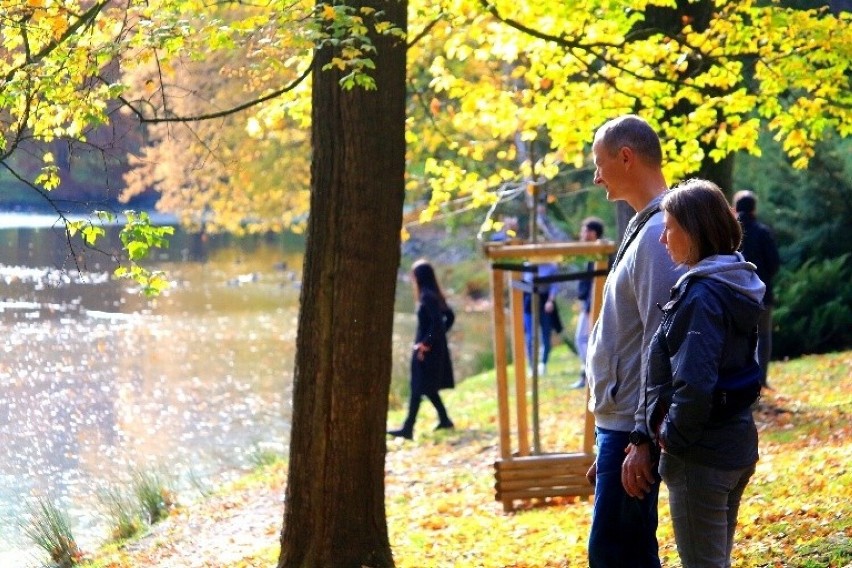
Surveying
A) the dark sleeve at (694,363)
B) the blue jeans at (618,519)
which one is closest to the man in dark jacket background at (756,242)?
the blue jeans at (618,519)

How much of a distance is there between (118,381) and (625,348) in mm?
14237

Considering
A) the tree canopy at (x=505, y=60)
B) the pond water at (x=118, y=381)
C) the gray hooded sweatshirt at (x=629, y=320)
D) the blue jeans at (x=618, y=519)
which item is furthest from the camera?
the pond water at (x=118, y=381)

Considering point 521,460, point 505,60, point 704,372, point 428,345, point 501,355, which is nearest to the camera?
point 704,372

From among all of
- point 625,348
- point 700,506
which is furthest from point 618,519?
point 625,348

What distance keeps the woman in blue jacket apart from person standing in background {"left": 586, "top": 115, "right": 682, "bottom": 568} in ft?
0.66

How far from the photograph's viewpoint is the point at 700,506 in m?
3.75

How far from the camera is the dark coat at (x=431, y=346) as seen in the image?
11930mm

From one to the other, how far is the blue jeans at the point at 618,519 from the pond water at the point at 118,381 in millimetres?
3214

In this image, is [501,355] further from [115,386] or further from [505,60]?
[115,386]

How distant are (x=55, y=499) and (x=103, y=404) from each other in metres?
4.90

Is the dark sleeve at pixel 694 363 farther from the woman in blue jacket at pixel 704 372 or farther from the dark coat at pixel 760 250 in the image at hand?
the dark coat at pixel 760 250

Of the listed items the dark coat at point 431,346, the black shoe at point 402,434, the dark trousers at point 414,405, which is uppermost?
the dark coat at point 431,346

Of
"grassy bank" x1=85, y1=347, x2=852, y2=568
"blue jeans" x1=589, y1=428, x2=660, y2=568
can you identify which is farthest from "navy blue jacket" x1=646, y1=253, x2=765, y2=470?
"grassy bank" x1=85, y1=347, x2=852, y2=568

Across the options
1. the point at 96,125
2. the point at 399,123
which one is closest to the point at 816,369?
the point at 399,123
